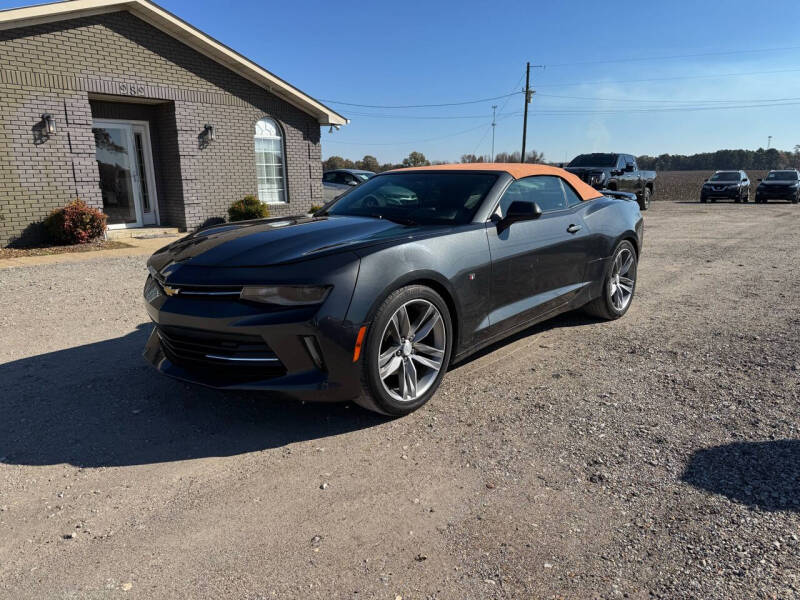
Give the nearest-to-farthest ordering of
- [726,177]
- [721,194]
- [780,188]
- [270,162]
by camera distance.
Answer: [270,162] < [780,188] < [721,194] < [726,177]

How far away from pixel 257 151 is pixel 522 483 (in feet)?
43.4

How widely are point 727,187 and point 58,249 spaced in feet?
86.6

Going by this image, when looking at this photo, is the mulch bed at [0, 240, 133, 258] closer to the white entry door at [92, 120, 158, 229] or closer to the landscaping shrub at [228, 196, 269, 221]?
the white entry door at [92, 120, 158, 229]

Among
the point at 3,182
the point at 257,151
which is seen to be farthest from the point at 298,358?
the point at 257,151

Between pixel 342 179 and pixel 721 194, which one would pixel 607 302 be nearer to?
pixel 342 179

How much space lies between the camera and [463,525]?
2.46 meters

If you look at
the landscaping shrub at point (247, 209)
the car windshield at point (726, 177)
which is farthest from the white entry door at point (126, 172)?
the car windshield at point (726, 177)

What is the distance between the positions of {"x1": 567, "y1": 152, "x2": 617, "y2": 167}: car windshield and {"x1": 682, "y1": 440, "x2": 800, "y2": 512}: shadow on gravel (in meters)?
19.3

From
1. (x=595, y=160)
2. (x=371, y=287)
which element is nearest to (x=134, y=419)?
(x=371, y=287)

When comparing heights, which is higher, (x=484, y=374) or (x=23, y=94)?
(x=23, y=94)

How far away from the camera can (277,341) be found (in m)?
3.04

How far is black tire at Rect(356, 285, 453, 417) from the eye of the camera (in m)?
3.17

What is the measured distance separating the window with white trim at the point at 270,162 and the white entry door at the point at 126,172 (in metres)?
2.57

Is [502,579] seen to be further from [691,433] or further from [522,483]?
[691,433]
